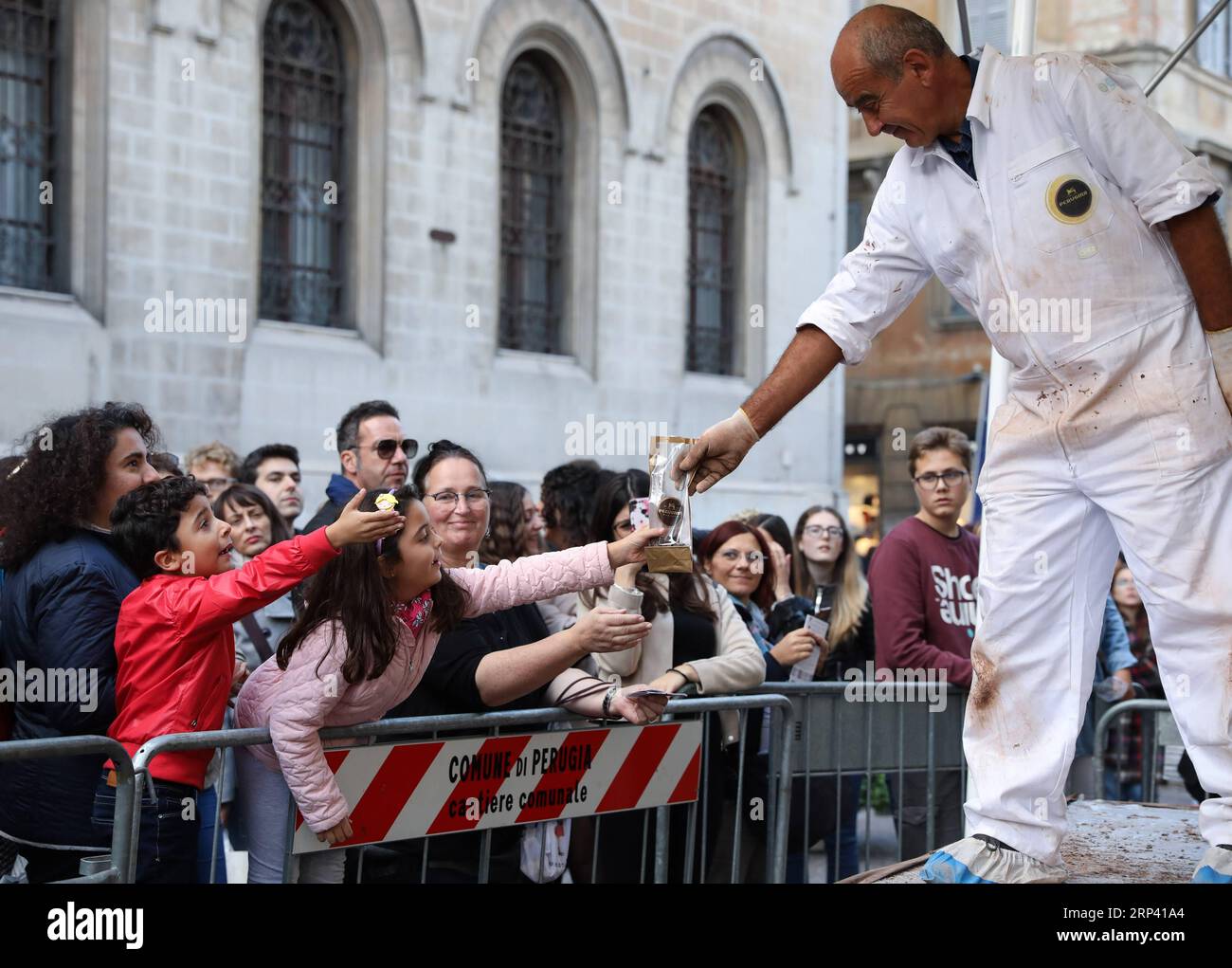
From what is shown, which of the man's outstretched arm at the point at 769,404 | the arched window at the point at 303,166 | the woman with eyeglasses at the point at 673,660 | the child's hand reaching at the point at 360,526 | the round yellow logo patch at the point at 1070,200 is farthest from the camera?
the arched window at the point at 303,166

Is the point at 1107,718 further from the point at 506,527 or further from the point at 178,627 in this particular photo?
the point at 178,627

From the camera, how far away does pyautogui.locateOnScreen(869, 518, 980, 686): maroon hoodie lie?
5.96 meters

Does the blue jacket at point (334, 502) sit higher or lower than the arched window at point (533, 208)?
lower

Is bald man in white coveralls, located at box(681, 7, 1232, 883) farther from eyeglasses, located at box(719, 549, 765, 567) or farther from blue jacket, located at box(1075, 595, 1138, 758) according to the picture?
blue jacket, located at box(1075, 595, 1138, 758)

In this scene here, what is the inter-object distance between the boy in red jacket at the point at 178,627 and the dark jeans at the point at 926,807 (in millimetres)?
2944

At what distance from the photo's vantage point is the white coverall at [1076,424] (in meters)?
3.47

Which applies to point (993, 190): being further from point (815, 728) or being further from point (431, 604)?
point (815, 728)

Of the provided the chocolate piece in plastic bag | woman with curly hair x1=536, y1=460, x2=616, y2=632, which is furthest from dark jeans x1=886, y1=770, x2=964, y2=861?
the chocolate piece in plastic bag

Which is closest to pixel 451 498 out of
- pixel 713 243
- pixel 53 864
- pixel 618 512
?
pixel 618 512

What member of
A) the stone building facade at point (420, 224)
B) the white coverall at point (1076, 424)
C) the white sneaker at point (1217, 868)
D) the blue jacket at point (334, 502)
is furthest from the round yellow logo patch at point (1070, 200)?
the stone building facade at point (420, 224)

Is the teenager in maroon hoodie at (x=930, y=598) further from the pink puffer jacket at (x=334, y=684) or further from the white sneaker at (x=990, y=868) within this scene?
the white sneaker at (x=990, y=868)

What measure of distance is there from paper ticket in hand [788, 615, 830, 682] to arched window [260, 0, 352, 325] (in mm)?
7860

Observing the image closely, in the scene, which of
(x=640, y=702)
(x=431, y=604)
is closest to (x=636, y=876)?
(x=640, y=702)
